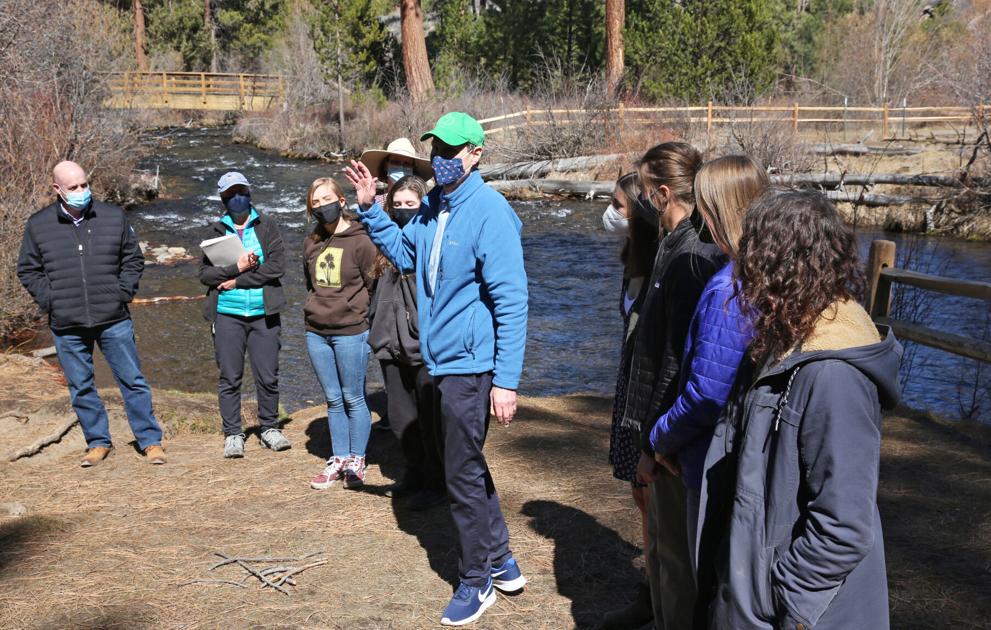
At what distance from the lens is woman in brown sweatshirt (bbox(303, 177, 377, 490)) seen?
551cm

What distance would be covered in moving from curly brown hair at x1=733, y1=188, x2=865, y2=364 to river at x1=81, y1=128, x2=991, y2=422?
23.9 ft

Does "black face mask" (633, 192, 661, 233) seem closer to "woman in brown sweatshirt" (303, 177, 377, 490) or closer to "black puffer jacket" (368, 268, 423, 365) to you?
"black puffer jacket" (368, 268, 423, 365)

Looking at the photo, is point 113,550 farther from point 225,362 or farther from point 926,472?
point 926,472

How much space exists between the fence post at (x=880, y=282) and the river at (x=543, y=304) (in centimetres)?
224

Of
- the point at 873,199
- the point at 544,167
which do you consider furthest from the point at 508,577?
the point at 544,167

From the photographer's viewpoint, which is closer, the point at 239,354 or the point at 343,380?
the point at 343,380

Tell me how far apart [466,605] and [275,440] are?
2.97 m

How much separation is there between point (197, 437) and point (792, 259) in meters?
5.58

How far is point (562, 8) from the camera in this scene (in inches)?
1459

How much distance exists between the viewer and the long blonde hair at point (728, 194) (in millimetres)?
2725

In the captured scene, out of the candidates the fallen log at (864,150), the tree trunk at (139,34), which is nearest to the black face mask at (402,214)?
the fallen log at (864,150)

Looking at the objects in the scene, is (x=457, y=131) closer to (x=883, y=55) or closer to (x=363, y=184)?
(x=363, y=184)

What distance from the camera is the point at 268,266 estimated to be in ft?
20.2

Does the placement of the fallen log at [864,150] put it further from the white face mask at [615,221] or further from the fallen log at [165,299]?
the white face mask at [615,221]
